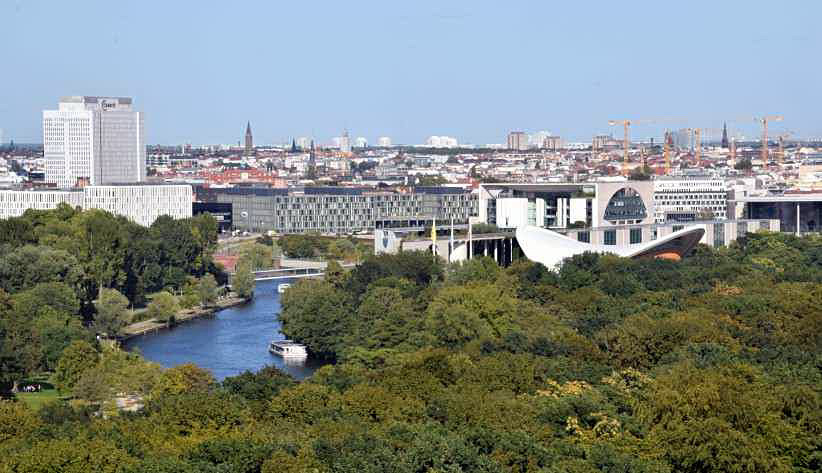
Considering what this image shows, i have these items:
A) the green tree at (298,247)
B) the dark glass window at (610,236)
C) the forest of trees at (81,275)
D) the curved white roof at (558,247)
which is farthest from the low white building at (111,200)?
the curved white roof at (558,247)

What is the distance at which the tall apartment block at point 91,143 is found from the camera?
204 ft

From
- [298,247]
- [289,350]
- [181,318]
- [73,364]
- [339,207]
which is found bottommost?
[181,318]

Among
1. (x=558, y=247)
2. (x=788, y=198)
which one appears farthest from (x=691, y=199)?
(x=558, y=247)

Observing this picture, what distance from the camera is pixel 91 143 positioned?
6238 cm

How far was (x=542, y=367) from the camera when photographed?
1767cm

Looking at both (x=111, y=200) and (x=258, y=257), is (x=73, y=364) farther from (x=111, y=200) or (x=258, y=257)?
(x=111, y=200)

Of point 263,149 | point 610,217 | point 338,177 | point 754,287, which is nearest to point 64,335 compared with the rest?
point 754,287

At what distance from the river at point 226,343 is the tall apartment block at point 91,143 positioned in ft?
97.9

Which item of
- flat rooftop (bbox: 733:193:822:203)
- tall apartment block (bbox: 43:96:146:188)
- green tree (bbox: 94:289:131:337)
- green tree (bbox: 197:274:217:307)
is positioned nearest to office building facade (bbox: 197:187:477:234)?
tall apartment block (bbox: 43:96:146:188)

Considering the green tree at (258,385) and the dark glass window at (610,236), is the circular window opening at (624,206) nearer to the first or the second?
the dark glass window at (610,236)

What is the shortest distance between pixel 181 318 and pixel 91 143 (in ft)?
106

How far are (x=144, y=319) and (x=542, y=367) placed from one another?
14.7 metres

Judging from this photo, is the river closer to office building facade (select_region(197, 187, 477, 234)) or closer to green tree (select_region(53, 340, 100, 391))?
green tree (select_region(53, 340, 100, 391))

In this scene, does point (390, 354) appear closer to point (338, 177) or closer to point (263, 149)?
point (338, 177)
